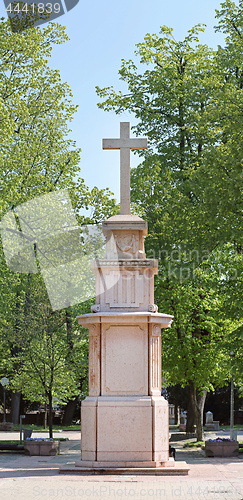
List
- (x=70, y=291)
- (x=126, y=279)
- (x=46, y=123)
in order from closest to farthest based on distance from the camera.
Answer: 1. (x=126, y=279)
2. (x=70, y=291)
3. (x=46, y=123)

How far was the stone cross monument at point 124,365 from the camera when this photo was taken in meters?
13.7

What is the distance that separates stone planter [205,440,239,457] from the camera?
20.6 metres

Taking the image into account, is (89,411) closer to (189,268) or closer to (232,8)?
(189,268)

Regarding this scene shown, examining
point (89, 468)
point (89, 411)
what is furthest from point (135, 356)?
point (89, 468)

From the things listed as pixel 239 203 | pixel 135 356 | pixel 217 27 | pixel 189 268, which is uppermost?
pixel 217 27

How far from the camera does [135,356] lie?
1418 centimetres

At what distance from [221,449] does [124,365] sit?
26.7 feet

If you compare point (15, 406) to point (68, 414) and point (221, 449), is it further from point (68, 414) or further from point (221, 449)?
point (221, 449)

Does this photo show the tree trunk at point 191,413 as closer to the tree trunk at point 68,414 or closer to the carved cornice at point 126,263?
the carved cornice at point 126,263

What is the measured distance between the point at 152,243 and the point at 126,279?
11.9 m

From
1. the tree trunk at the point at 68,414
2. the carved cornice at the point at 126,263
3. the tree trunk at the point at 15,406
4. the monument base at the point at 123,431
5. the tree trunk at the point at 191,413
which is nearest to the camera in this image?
the monument base at the point at 123,431

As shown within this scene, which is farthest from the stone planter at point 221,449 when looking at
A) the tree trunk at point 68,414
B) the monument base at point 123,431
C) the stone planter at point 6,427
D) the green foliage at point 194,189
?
the tree trunk at point 68,414

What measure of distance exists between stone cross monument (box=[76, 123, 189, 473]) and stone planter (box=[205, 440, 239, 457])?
7051 mm

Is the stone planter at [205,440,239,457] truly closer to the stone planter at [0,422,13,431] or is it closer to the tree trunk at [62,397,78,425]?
the stone planter at [0,422,13,431]
